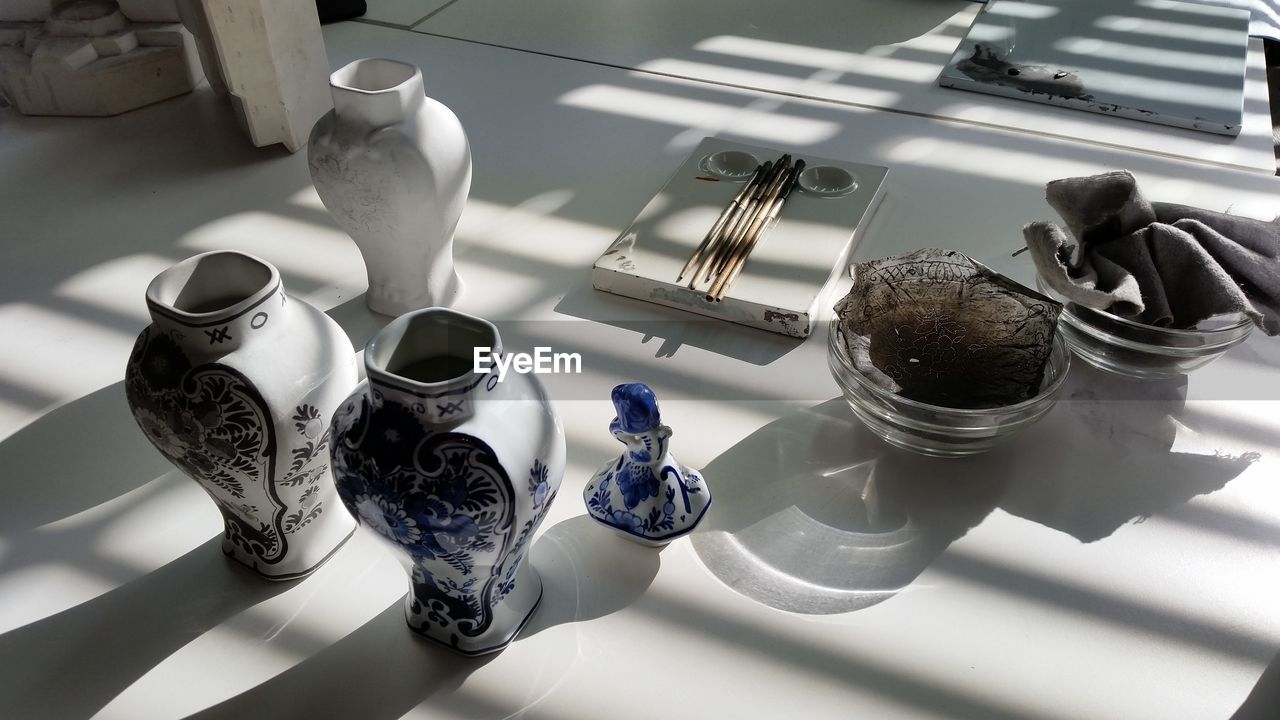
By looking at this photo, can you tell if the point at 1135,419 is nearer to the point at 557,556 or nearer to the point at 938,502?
the point at 938,502

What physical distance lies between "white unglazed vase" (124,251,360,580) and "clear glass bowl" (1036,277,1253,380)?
0.56m

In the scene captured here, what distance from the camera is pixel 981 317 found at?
79 cm

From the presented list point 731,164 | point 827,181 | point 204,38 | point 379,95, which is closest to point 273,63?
point 204,38

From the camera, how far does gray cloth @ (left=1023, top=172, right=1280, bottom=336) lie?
77cm

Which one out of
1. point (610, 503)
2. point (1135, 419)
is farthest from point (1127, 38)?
point (610, 503)

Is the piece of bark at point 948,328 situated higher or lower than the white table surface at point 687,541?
higher

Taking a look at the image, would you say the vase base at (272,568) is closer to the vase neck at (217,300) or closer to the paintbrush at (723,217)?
the vase neck at (217,300)

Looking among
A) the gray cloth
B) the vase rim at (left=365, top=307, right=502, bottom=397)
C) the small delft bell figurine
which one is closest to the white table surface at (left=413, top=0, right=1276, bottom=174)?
the gray cloth

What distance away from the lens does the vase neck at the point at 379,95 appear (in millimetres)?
799

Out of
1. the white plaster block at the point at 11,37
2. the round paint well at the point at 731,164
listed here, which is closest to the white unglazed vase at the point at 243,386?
the round paint well at the point at 731,164

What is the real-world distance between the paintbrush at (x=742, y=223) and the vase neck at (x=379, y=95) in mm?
286

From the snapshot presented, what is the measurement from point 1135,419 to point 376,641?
1.98 ft

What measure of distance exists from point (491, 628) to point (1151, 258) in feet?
1.91

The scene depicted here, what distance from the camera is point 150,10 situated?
126cm
